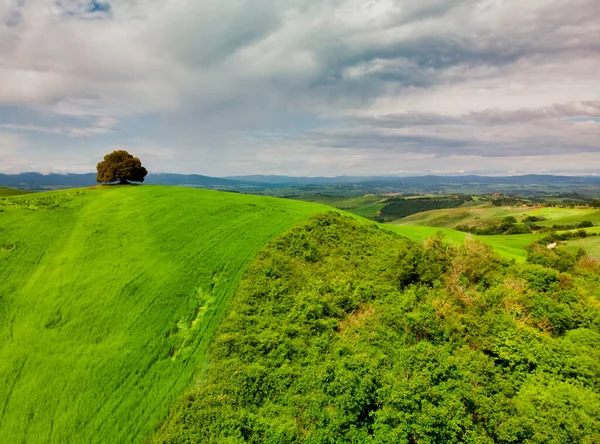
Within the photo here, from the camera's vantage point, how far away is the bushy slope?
16.0 meters

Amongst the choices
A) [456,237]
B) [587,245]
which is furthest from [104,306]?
[587,245]

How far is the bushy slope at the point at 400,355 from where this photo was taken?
16016 millimetres

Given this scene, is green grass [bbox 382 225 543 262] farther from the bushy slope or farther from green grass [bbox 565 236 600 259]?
the bushy slope

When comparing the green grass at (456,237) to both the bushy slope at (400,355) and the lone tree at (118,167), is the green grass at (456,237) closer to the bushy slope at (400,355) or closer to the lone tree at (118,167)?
the bushy slope at (400,355)

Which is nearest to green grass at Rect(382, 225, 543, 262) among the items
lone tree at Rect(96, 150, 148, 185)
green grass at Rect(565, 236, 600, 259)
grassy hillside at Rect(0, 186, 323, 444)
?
green grass at Rect(565, 236, 600, 259)

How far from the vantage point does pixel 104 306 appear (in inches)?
893

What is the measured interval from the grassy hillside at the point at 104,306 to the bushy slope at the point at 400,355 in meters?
2.17

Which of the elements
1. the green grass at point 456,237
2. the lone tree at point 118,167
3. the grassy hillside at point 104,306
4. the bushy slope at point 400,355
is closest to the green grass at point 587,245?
the green grass at point 456,237

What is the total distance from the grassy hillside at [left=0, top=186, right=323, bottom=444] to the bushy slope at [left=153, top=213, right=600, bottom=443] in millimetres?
2174

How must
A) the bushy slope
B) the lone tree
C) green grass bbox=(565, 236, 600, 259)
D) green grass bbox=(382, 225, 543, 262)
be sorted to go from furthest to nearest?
green grass bbox=(565, 236, 600, 259), green grass bbox=(382, 225, 543, 262), the lone tree, the bushy slope

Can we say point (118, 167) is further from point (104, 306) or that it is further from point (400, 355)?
point (400, 355)

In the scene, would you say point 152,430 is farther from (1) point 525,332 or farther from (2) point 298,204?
(2) point 298,204

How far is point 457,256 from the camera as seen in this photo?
1337 inches

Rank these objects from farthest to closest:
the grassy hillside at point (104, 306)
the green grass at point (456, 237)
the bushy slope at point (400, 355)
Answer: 1. the green grass at point (456, 237)
2. the grassy hillside at point (104, 306)
3. the bushy slope at point (400, 355)
